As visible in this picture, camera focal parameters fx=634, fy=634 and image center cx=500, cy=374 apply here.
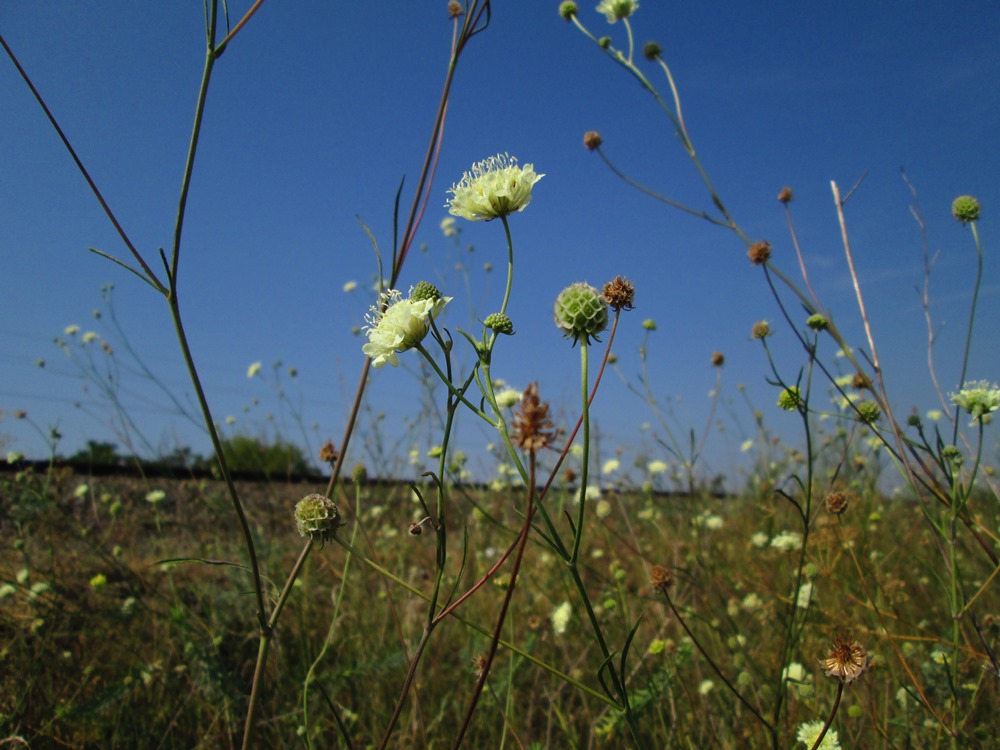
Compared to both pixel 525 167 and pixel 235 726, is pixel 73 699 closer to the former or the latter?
pixel 235 726

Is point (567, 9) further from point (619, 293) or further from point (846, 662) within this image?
point (846, 662)

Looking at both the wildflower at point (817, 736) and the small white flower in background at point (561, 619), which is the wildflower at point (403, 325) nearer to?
the wildflower at point (817, 736)

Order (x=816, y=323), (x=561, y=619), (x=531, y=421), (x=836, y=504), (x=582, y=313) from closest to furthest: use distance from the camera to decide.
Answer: (x=531, y=421)
(x=582, y=313)
(x=836, y=504)
(x=816, y=323)
(x=561, y=619)

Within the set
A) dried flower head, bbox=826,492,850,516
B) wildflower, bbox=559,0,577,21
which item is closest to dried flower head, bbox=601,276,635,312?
dried flower head, bbox=826,492,850,516

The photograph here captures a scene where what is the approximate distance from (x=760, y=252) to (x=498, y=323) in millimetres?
1047

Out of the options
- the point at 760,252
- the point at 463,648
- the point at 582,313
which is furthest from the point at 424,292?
the point at 463,648

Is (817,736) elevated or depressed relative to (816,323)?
depressed

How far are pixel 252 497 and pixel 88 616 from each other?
2287 mm

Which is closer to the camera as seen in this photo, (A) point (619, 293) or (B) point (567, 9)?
(A) point (619, 293)

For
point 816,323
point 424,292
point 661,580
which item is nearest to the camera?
point 424,292

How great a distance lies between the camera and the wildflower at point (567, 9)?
2348mm

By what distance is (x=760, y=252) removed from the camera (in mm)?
1769

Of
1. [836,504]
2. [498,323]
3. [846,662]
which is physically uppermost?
[498,323]

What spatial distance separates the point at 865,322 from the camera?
1.66 metres
